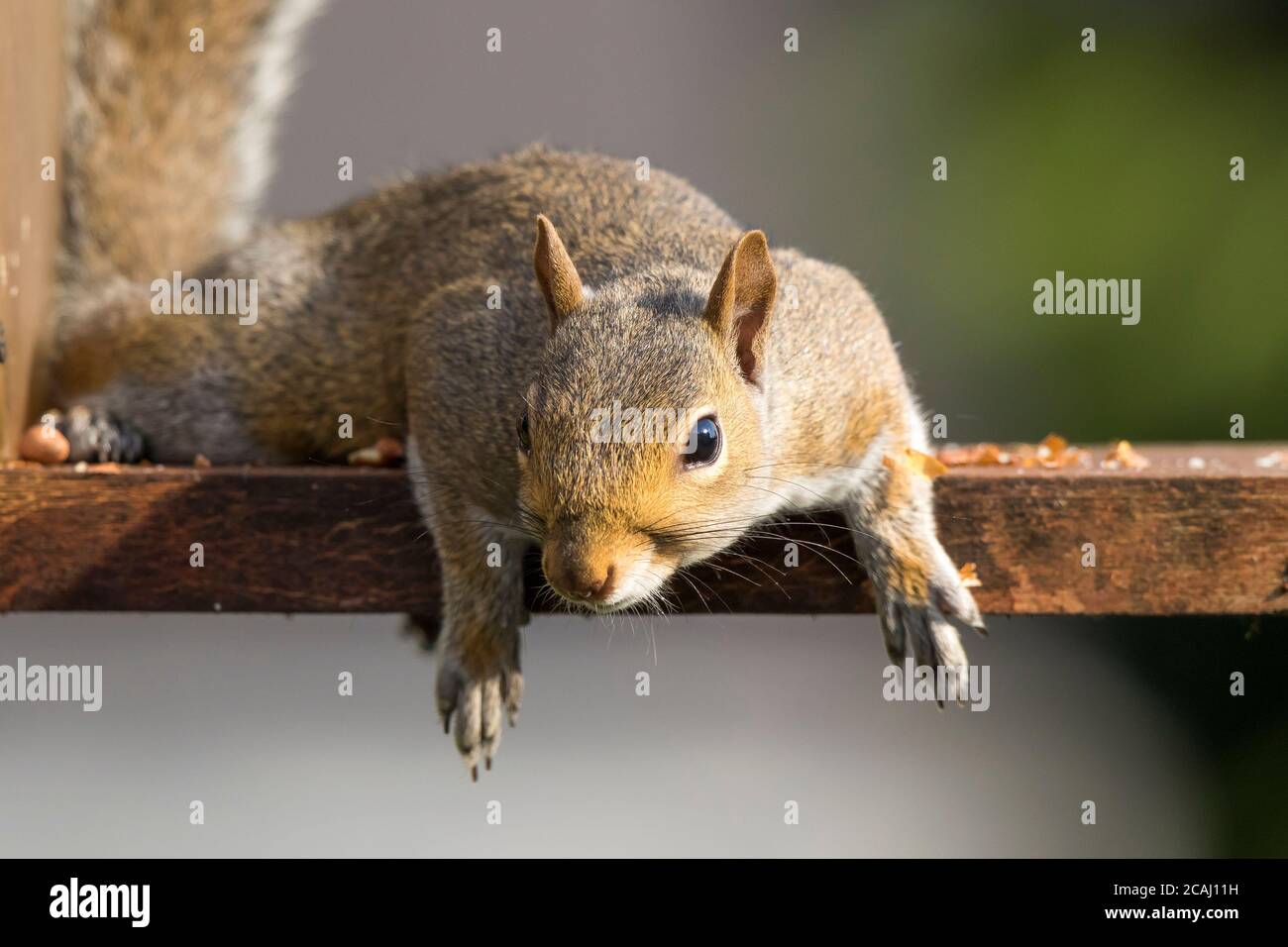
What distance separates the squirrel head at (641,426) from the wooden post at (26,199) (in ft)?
3.39

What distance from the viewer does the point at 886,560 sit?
2260 mm

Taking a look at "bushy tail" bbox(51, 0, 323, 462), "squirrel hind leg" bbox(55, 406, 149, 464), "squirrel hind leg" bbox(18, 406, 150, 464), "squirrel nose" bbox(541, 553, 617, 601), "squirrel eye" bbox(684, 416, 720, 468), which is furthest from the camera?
"bushy tail" bbox(51, 0, 323, 462)

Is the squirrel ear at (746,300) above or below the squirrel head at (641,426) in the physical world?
above

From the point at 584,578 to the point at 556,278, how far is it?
0.52 meters

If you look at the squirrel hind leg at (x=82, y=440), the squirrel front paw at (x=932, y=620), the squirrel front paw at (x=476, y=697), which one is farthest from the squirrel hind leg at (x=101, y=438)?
the squirrel front paw at (x=932, y=620)

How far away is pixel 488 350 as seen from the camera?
95.9 inches

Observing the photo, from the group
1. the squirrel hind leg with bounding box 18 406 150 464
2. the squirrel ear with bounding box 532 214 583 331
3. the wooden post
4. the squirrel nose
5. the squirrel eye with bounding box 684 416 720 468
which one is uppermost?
the wooden post

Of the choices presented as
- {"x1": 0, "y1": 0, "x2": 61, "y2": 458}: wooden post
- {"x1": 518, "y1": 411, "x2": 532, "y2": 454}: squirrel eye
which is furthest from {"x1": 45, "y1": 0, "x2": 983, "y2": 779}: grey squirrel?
{"x1": 0, "y1": 0, "x2": 61, "y2": 458}: wooden post

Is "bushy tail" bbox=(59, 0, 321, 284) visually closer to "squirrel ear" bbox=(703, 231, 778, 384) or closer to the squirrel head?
the squirrel head

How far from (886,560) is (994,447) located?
0.57 metres

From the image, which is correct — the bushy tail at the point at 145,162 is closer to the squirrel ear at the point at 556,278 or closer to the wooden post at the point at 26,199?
the wooden post at the point at 26,199

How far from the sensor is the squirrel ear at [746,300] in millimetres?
2023

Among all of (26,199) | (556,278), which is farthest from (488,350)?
(26,199)

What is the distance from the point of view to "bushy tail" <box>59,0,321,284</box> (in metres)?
3.14
